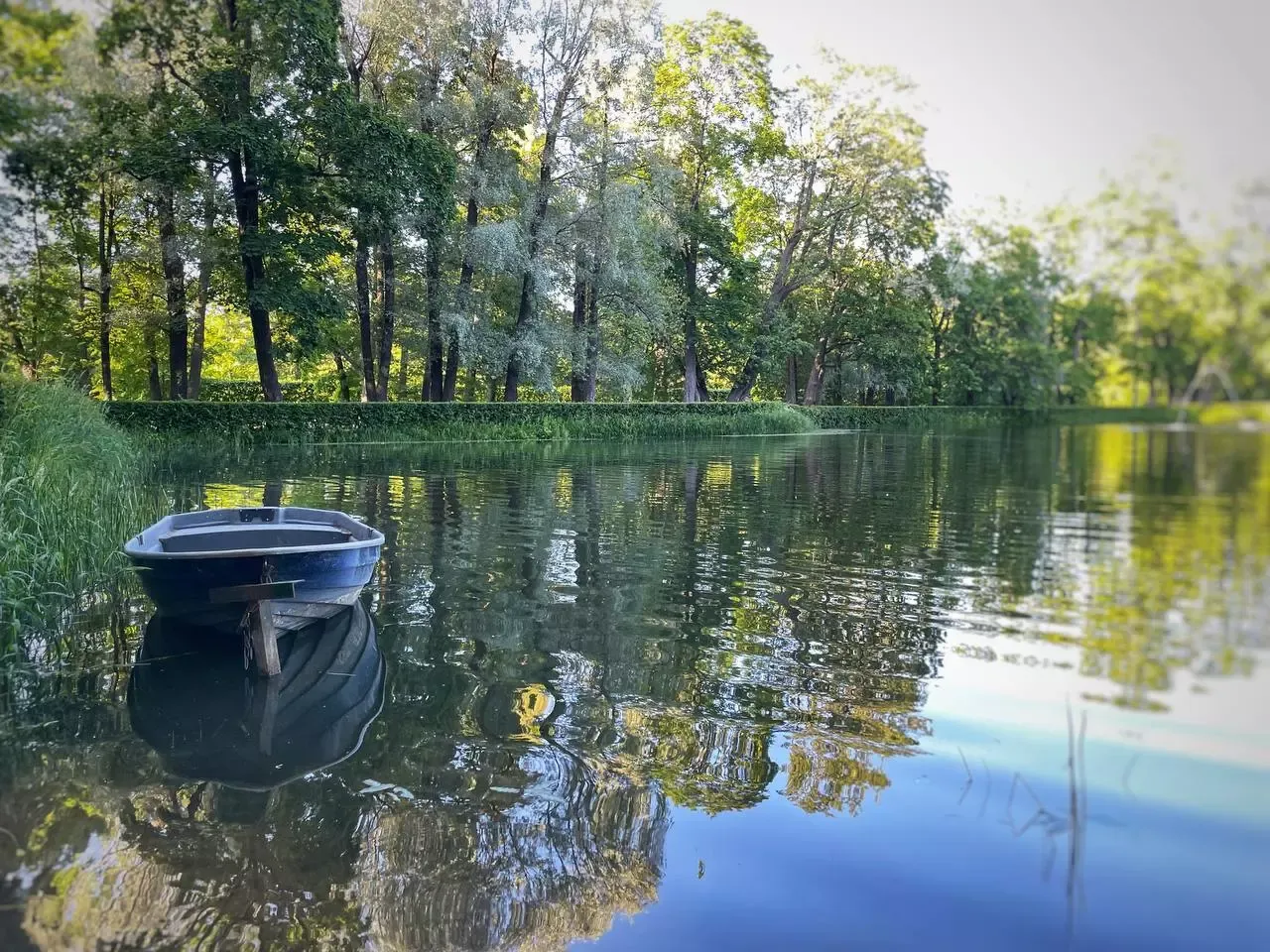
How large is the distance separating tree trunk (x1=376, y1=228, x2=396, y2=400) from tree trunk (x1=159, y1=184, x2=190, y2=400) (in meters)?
5.54

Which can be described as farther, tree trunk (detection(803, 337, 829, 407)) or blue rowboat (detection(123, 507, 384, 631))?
tree trunk (detection(803, 337, 829, 407))

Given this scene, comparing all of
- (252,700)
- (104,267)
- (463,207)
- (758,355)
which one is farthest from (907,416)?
(252,700)

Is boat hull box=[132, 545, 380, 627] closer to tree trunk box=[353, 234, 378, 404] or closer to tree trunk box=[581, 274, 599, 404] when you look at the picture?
tree trunk box=[353, 234, 378, 404]

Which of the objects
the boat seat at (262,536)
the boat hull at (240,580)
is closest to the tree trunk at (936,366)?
the boat seat at (262,536)

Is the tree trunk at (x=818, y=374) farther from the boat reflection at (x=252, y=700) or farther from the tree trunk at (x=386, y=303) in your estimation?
the boat reflection at (x=252, y=700)

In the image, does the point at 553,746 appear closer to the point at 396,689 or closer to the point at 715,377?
the point at 396,689

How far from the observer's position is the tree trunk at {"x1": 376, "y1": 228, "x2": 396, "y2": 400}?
93.7 feet

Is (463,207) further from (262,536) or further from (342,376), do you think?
(262,536)

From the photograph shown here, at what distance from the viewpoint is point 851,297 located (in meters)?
46.9

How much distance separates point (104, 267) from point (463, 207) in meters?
11.3

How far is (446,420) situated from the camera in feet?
90.1

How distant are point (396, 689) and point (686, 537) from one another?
6.10 metres

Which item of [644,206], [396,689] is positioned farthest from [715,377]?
[396,689]

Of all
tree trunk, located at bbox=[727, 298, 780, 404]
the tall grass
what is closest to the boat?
the tall grass
